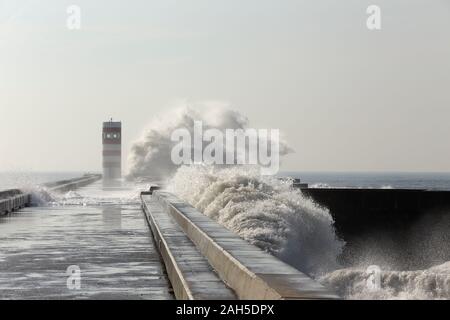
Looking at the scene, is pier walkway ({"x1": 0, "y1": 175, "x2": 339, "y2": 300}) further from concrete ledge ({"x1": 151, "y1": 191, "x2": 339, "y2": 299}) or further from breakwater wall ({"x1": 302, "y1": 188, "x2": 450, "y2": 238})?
breakwater wall ({"x1": 302, "y1": 188, "x2": 450, "y2": 238})

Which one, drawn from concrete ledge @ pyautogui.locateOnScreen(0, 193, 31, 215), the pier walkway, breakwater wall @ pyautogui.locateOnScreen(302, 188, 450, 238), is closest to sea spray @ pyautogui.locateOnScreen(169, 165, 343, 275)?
breakwater wall @ pyautogui.locateOnScreen(302, 188, 450, 238)

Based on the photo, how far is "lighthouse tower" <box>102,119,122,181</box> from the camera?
72.4m

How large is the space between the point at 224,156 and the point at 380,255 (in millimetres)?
Result: 38290

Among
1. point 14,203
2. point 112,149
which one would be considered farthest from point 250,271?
point 112,149

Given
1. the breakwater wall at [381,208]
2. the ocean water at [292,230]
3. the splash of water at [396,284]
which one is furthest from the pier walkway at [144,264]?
the breakwater wall at [381,208]

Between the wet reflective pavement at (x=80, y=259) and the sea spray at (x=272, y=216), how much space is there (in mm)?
2346

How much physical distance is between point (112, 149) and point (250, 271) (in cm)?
6493

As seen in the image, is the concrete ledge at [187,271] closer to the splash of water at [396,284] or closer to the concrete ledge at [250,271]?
the concrete ledge at [250,271]

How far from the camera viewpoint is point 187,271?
9.96 metres

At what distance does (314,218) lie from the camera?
2583 cm

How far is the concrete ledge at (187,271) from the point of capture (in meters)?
8.43

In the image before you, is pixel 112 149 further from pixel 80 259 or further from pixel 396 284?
pixel 80 259
